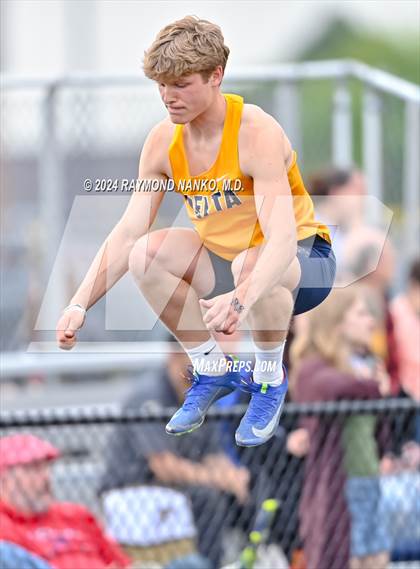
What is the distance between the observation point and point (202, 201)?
3.14m

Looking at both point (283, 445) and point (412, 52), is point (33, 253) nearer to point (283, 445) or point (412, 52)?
point (283, 445)

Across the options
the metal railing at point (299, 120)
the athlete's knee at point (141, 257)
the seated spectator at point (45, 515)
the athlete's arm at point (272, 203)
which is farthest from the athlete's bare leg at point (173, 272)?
the metal railing at point (299, 120)

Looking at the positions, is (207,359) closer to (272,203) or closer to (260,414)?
(260,414)

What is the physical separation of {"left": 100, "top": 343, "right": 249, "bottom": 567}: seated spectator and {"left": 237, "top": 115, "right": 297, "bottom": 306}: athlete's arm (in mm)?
3226

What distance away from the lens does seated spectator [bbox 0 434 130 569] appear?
5.82 metres

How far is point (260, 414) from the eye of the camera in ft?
11.0

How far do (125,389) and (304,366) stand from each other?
5.49 feet

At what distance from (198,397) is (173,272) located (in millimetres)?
357

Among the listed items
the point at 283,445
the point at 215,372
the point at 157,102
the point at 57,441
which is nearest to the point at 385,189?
the point at 157,102

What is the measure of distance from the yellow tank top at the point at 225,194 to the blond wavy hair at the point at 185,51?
6.9 inches

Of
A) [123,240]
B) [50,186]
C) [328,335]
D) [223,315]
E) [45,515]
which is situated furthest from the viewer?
[50,186]

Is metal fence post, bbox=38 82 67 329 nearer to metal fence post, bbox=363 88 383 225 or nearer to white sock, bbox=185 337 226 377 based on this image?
metal fence post, bbox=363 88 383 225

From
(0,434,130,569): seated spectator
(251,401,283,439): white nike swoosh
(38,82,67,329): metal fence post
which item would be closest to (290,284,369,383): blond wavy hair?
(0,434,130,569): seated spectator

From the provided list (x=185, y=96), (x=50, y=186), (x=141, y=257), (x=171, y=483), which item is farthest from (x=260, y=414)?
(x=50, y=186)
